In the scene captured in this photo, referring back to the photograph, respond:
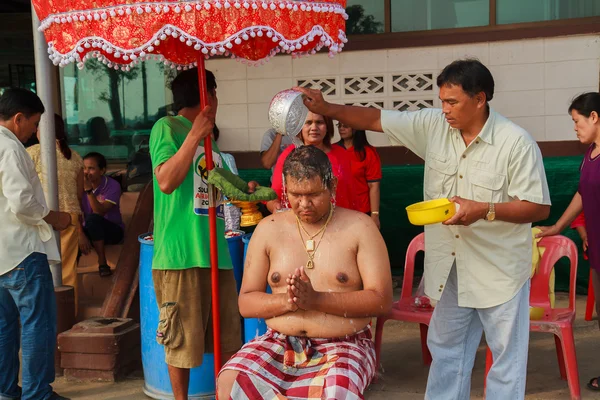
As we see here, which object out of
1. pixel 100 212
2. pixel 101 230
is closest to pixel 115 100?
pixel 100 212

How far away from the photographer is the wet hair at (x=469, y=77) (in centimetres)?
298

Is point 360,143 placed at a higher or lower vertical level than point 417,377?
higher

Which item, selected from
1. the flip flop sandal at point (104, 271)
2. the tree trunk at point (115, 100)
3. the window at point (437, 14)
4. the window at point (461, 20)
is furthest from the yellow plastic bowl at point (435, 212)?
the tree trunk at point (115, 100)

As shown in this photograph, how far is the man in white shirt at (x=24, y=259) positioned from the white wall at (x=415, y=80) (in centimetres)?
339

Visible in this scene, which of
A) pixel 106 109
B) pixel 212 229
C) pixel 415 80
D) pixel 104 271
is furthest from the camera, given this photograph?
pixel 106 109

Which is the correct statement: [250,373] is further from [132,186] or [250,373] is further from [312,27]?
[132,186]

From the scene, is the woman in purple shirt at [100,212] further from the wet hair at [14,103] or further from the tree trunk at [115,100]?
the wet hair at [14,103]

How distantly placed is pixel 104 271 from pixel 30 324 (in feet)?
6.84

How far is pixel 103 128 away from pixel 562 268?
5337 millimetres

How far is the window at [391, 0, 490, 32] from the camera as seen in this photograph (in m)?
7.00

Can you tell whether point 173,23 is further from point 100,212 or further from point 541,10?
point 541,10

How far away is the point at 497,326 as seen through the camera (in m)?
3.17

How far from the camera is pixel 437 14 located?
23.3 ft

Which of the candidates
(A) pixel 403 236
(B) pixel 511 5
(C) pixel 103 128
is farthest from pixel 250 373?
(C) pixel 103 128
